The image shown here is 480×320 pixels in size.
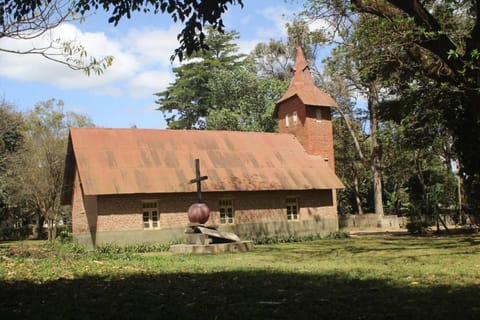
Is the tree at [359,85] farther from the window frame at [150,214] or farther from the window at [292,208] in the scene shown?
the window frame at [150,214]

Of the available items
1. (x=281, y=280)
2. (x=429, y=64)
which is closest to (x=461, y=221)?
(x=429, y=64)

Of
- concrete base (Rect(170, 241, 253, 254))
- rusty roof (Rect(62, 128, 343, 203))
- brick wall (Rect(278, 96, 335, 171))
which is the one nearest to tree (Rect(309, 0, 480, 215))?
concrete base (Rect(170, 241, 253, 254))

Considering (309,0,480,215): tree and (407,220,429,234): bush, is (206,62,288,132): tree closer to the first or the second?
(407,220,429,234): bush

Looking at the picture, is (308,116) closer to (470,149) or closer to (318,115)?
(318,115)

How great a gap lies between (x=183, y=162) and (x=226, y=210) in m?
3.52

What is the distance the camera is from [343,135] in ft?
159

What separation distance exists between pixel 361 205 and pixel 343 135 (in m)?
7.00

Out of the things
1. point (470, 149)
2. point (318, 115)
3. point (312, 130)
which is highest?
point (318, 115)

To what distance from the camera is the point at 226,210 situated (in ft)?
95.8

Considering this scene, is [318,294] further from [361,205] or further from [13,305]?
[361,205]

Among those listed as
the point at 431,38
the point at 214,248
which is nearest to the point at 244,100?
the point at 214,248

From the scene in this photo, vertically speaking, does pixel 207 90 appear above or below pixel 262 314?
above

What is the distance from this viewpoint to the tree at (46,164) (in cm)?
3694

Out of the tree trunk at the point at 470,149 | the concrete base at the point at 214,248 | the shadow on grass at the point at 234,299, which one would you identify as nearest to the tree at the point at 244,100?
the tree trunk at the point at 470,149
